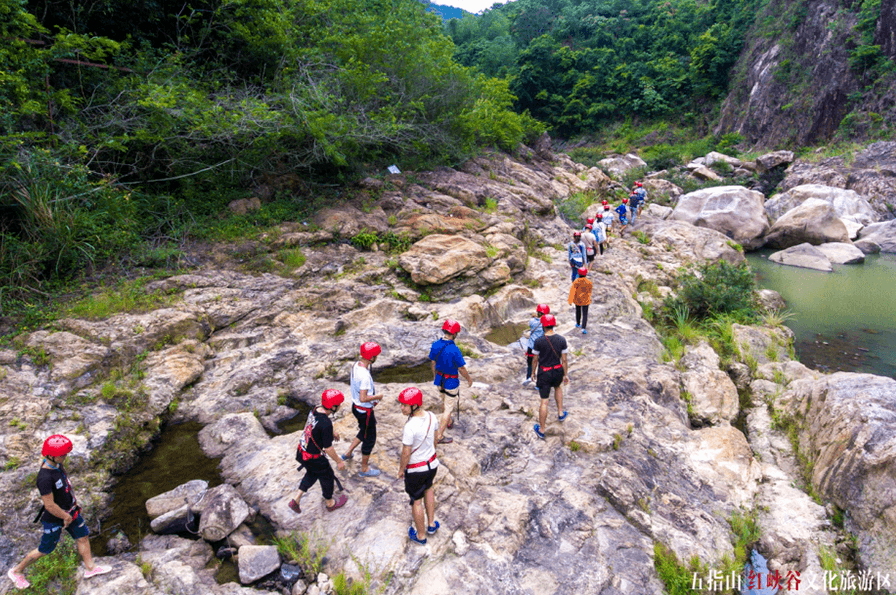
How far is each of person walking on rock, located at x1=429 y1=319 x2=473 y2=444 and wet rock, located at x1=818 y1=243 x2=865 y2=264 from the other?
21596 mm

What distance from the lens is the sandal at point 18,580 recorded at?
12.3ft

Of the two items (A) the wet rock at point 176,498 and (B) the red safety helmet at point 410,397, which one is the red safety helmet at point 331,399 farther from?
(A) the wet rock at point 176,498

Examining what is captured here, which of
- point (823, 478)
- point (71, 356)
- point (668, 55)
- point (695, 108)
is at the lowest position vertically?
point (823, 478)

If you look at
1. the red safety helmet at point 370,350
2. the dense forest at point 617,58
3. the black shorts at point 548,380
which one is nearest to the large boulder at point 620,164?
the dense forest at point 617,58

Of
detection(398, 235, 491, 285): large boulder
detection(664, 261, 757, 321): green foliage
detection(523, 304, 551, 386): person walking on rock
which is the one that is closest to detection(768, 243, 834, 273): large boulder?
detection(664, 261, 757, 321): green foliage

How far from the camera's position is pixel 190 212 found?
34.2 feet

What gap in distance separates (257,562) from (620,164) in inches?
1419

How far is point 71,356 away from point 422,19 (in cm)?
1549

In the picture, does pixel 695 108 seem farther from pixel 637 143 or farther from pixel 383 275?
pixel 383 275

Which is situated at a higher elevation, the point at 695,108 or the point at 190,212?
the point at 695,108

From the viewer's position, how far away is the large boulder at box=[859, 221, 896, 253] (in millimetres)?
20500

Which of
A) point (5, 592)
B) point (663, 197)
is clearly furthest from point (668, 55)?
point (5, 592)

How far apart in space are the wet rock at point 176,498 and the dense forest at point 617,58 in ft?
142

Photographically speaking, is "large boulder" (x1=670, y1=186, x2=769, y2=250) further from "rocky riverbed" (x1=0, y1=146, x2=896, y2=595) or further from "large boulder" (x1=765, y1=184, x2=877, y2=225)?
"rocky riverbed" (x1=0, y1=146, x2=896, y2=595)
